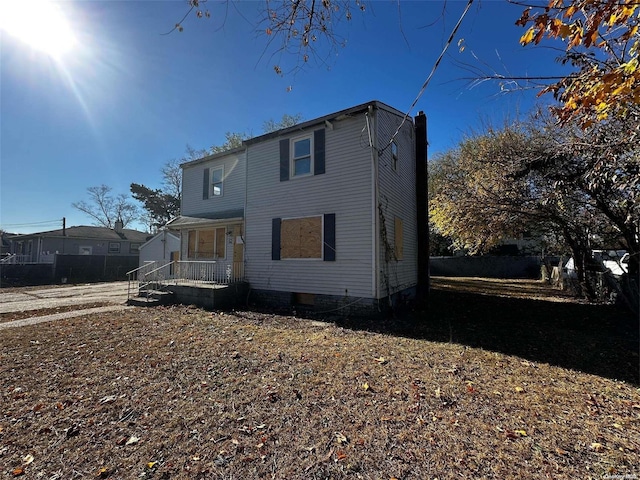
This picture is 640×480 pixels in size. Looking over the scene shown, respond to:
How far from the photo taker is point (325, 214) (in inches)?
348

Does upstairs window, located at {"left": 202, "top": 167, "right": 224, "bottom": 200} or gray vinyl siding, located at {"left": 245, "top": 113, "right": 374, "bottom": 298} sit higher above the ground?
upstairs window, located at {"left": 202, "top": 167, "right": 224, "bottom": 200}

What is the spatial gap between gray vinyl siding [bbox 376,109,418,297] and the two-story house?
0.04 m

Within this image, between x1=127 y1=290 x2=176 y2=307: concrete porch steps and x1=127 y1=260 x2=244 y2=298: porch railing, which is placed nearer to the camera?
x1=127 y1=290 x2=176 y2=307: concrete porch steps

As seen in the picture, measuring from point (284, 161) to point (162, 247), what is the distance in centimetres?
1250

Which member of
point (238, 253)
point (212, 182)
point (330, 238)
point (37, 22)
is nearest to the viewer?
point (37, 22)

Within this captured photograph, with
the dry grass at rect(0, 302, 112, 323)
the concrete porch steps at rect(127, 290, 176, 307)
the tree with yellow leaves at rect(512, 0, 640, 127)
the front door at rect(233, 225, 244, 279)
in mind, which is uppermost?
the tree with yellow leaves at rect(512, 0, 640, 127)

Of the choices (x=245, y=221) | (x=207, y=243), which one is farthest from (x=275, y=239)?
(x=207, y=243)

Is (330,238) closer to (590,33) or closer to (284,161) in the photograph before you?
(284,161)

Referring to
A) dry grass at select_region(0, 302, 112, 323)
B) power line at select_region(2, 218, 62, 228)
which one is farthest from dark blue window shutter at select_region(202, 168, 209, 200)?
power line at select_region(2, 218, 62, 228)

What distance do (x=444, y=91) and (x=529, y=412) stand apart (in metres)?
4.40

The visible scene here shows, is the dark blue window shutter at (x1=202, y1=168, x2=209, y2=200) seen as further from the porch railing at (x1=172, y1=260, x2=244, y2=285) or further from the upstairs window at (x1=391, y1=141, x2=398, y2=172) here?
the upstairs window at (x1=391, y1=141, x2=398, y2=172)

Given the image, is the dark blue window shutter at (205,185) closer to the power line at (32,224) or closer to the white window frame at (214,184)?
the white window frame at (214,184)

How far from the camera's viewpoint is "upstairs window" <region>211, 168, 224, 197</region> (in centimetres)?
1241

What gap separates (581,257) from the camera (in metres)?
11.4
